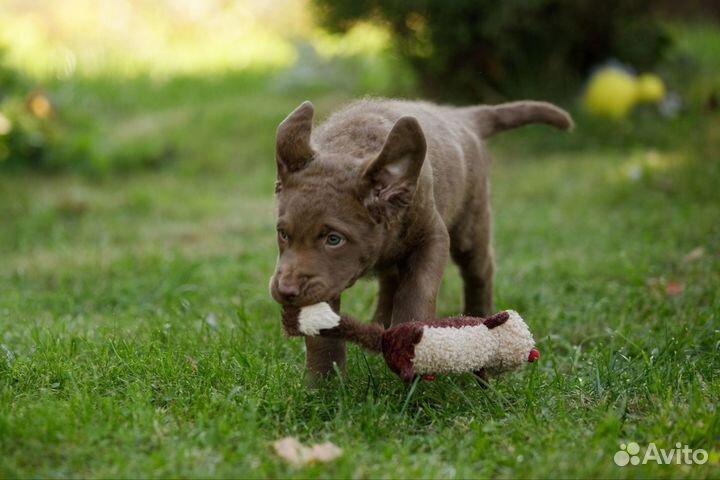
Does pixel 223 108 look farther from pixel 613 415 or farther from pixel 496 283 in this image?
pixel 613 415

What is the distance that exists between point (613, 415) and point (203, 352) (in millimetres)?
1788

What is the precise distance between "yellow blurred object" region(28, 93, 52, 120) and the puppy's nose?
6949mm

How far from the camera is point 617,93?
9.62 meters

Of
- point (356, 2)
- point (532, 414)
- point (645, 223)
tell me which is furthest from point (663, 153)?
point (532, 414)

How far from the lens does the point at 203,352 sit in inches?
165

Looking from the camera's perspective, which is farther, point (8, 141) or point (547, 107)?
point (8, 141)

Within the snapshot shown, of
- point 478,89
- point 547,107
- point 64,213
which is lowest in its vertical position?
point 64,213

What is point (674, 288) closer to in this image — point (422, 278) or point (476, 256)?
point (476, 256)

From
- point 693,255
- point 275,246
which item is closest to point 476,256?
point 693,255

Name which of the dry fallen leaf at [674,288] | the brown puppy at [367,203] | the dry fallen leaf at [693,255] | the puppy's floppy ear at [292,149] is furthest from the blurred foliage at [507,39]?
the puppy's floppy ear at [292,149]

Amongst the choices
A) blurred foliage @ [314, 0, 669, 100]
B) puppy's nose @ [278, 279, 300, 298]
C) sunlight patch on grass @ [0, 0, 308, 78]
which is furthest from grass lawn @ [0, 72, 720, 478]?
sunlight patch on grass @ [0, 0, 308, 78]

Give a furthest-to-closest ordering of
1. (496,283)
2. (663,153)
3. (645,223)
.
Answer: (663,153), (645,223), (496,283)

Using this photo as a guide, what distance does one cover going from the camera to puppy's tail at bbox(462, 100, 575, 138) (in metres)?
5.34

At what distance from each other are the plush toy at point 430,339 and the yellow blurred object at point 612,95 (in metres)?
6.43
